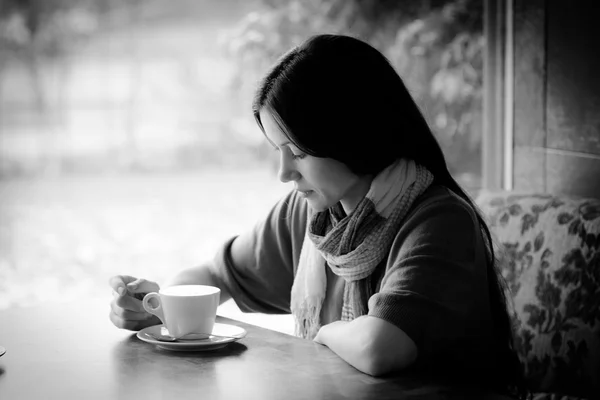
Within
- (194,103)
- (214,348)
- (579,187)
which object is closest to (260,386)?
(214,348)

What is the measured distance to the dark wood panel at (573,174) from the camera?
2.00 metres

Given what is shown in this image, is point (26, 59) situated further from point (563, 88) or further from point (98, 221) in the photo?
point (563, 88)

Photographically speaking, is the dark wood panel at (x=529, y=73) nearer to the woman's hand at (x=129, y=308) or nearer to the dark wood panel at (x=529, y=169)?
the dark wood panel at (x=529, y=169)

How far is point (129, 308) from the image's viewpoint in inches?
58.1

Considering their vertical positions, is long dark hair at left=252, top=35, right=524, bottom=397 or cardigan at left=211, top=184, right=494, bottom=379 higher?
long dark hair at left=252, top=35, right=524, bottom=397

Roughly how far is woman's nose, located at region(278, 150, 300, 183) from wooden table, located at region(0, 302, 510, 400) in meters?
0.27

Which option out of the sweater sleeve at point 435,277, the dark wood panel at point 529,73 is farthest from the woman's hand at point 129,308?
the dark wood panel at point 529,73

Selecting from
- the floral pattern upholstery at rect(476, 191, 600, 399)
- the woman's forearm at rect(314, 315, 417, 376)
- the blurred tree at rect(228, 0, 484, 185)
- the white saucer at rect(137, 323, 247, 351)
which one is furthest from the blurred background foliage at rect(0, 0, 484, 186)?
the woman's forearm at rect(314, 315, 417, 376)

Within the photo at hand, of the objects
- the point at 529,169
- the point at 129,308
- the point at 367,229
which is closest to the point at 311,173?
the point at 367,229

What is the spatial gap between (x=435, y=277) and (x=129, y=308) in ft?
1.78

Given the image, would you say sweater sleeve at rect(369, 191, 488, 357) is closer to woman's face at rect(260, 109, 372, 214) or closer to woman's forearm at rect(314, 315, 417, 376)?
woman's forearm at rect(314, 315, 417, 376)

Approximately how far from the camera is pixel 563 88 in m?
2.12

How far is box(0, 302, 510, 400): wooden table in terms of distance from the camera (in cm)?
112

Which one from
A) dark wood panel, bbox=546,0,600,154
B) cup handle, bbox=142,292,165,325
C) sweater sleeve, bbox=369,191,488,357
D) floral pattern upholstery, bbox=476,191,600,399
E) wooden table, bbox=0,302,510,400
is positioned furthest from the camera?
dark wood panel, bbox=546,0,600,154
